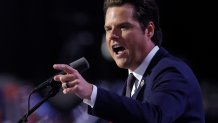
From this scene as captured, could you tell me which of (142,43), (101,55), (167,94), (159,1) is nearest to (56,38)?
(101,55)

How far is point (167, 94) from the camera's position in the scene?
208 cm

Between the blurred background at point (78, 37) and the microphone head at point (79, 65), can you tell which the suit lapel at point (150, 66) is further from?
the blurred background at point (78, 37)

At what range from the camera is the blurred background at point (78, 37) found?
6.27 metres

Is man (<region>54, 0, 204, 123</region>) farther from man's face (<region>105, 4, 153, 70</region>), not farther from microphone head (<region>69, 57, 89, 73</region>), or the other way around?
microphone head (<region>69, 57, 89, 73</region>)

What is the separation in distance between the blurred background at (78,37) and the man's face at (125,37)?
359 centimetres

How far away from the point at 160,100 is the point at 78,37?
4.40 m

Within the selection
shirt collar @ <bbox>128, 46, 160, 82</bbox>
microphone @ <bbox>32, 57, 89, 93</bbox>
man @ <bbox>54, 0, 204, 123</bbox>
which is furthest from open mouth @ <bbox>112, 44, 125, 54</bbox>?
microphone @ <bbox>32, 57, 89, 93</bbox>

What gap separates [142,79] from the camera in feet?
7.76

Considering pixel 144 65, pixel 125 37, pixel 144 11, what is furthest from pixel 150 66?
pixel 144 11

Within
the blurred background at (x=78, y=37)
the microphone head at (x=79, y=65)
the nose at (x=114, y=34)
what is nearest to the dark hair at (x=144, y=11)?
the nose at (x=114, y=34)

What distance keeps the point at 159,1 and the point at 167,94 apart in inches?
178

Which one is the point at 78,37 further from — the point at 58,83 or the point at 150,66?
the point at 58,83

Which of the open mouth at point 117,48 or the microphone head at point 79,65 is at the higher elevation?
the microphone head at point 79,65

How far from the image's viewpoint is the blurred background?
6.27 meters
